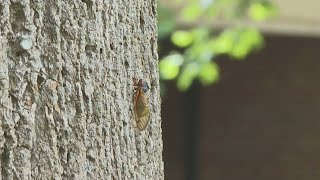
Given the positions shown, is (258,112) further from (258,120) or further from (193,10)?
(193,10)

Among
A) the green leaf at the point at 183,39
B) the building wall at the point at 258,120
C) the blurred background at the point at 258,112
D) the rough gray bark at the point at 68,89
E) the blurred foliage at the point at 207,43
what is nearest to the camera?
the rough gray bark at the point at 68,89

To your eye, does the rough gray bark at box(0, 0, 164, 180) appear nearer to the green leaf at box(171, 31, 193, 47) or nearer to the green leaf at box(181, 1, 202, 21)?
the green leaf at box(181, 1, 202, 21)

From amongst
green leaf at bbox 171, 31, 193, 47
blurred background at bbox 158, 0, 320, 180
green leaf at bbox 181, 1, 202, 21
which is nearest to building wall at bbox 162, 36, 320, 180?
blurred background at bbox 158, 0, 320, 180

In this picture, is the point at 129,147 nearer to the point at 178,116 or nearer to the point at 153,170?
the point at 153,170

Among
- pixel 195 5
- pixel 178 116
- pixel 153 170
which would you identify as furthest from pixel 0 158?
pixel 178 116

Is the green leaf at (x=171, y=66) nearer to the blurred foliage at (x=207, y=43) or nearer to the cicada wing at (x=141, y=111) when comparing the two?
the blurred foliage at (x=207, y=43)

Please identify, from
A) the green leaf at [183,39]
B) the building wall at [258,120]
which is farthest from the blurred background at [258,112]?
the green leaf at [183,39]

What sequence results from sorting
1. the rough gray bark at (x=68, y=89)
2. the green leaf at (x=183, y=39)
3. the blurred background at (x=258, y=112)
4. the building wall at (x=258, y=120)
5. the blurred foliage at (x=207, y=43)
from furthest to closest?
the building wall at (x=258, y=120) → the blurred background at (x=258, y=112) → the green leaf at (x=183, y=39) → the blurred foliage at (x=207, y=43) → the rough gray bark at (x=68, y=89)
